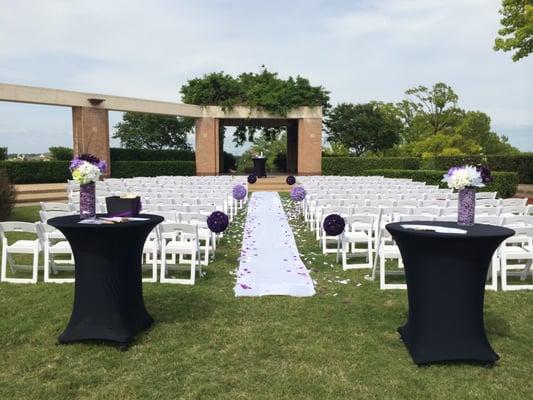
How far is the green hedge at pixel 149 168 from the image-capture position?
27.6 metres

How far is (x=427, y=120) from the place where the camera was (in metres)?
49.3

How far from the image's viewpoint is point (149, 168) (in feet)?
95.0

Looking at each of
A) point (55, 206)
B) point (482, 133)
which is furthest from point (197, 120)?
point (482, 133)

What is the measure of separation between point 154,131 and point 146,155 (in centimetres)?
2288

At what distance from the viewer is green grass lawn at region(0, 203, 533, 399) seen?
11.1 ft

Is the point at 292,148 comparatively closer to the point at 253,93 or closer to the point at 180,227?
the point at 253,93

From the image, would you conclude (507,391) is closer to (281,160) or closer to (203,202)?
(203,202)

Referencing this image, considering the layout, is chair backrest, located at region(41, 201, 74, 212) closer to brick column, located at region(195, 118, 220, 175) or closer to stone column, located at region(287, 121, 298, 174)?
brick column, located at region(195, 118, 220, 175)

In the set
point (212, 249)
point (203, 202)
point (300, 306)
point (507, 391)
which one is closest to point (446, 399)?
point (507, 391)

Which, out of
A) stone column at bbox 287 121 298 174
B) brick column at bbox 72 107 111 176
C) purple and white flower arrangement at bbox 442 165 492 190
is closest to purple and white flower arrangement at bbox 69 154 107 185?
purple and white flower arrangement at bbox 442 165 492 190

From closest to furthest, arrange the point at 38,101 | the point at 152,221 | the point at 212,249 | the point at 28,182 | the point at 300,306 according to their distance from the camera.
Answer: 1. the point at 152,221
2. the point at 300,306
3. the point at 212,249
4. the point at 38,101
5. the point at 28,182

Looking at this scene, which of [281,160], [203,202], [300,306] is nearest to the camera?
[300,306]

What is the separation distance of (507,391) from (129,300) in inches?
132

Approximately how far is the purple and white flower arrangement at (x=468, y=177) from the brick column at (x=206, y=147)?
89.0ft
